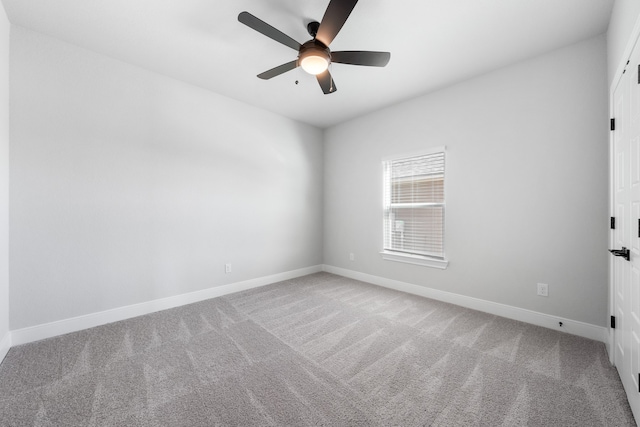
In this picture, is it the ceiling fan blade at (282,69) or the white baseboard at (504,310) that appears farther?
the white baseboard at (504,310)

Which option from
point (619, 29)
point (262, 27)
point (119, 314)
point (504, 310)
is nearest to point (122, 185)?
point (119, 314)

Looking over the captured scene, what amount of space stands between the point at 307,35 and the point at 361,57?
0.63m

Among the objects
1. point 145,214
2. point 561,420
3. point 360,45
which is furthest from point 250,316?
point 360,45

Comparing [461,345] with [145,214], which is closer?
[461,345]

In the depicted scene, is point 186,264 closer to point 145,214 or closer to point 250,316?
point 145,214

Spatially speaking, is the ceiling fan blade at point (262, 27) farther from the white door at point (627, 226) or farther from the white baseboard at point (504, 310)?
the white baseboard at point (504, 310)

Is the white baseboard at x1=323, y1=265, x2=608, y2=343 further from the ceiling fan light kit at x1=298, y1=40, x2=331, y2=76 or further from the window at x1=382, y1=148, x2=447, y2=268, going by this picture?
the ceiling fan light kit at x1=298, y1=40, x2=331, y2=76

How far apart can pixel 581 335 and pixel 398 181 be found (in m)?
2.57

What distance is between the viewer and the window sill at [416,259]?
3.34m

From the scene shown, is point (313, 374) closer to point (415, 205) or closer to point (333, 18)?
point (333, 18)

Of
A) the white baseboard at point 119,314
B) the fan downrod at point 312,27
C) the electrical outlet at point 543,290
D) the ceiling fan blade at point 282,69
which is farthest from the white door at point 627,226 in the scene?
the white baseboard at point 119,314

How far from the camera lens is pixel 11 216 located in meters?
2.24

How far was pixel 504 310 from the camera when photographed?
2828mm

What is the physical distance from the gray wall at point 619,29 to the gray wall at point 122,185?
377cm
